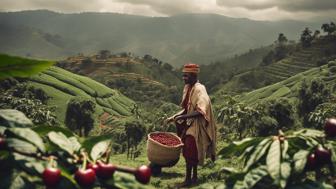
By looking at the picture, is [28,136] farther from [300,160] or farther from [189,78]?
[189,78]

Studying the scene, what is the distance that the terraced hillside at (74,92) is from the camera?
87.5 m

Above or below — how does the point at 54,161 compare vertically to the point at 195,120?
above

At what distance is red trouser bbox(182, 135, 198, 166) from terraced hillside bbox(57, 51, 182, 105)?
115 meters

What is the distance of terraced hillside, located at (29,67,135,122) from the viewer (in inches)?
3445

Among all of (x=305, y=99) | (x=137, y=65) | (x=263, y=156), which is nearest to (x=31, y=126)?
(x=263, y=156)

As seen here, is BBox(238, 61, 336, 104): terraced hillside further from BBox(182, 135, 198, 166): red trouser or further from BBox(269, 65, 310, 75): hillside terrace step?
BBox(182, 135, 198, 166): red trouser

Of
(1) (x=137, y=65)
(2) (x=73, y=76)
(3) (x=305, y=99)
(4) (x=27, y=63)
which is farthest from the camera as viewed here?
(1) (x=137, y=65)

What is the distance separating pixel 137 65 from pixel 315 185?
15879 cm

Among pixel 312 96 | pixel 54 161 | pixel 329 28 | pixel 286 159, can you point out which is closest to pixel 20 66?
pixel 54 161

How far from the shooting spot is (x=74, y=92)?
94.2 metres

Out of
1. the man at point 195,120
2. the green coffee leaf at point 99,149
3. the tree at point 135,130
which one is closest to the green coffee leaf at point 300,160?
the green coffee leaf at point 99,149

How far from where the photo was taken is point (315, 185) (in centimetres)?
131

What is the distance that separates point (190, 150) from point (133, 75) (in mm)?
140933

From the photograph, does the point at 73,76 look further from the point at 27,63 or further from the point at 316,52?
the point at 27,63
